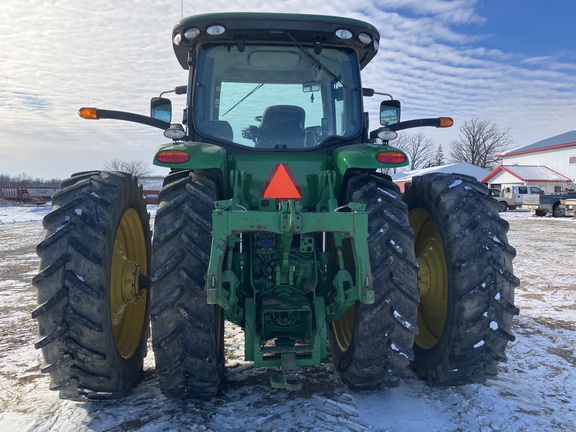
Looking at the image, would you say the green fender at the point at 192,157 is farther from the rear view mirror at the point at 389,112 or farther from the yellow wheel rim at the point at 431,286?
the rear view mirror at the point at 389,112

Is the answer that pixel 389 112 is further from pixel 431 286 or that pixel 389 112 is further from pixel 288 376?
pixel 288 376

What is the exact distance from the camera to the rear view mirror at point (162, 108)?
12.9 ft

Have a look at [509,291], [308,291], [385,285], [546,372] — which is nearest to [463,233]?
[509,291]

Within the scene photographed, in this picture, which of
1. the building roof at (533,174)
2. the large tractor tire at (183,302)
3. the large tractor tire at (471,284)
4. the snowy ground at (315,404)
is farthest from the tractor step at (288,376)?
the building roof at (533,174)

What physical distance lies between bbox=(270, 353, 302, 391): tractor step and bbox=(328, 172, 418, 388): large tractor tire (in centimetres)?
41

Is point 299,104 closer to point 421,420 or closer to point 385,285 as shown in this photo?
point 385,285

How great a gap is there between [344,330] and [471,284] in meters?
1.00

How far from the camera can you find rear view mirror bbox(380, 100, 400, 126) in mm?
4117

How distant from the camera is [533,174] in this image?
139 ft

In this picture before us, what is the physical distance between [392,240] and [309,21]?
5.59 ft

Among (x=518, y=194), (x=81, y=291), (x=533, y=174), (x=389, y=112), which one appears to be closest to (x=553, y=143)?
(x=533, y=174)

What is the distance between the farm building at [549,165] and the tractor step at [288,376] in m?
43.6

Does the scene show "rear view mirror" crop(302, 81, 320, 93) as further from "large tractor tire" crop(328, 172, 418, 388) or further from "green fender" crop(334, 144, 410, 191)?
"large tractor tire" crop(328, 172, 418, 388)

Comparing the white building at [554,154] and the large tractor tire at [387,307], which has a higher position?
the white building at [554,154]
